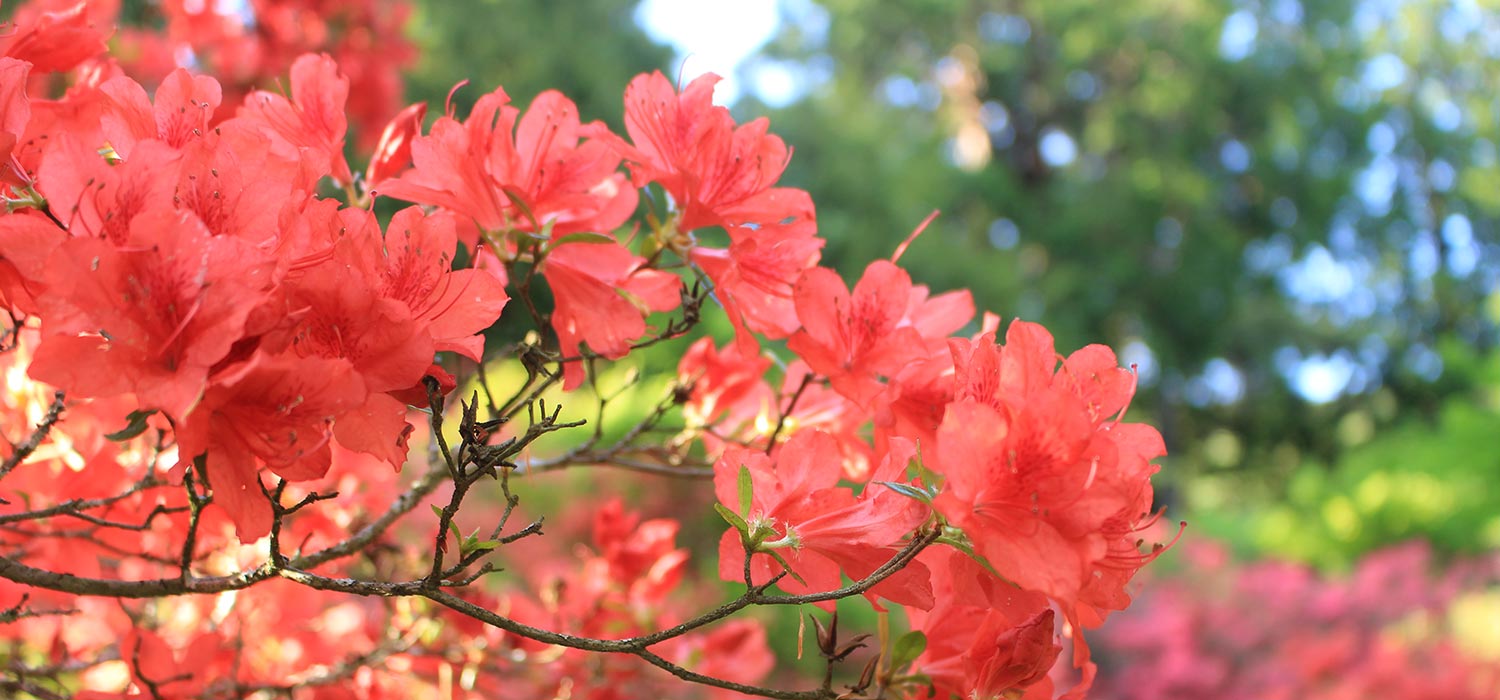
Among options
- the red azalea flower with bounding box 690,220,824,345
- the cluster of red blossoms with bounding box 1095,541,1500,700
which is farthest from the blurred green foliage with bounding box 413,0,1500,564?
the red azalea flower with bounding box 690,220,824,345

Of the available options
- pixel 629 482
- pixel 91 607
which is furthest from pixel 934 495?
pixel 629 482

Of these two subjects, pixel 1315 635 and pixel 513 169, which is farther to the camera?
pixel 1315 635

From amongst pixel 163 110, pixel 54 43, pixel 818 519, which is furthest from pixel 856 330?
pixel 54 43

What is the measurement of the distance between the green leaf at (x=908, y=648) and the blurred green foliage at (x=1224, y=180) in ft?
38.4

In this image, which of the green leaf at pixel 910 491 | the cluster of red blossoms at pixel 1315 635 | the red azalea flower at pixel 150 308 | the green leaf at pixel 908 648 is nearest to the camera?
the red azalea flower at pixel 150 308

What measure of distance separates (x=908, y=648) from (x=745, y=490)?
7.1 inches

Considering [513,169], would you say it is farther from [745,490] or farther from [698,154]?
[745,490]

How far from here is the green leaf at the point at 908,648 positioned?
747mm

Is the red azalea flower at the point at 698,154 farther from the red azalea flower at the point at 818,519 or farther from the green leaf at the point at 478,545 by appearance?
the green leaf at the point at 478,545

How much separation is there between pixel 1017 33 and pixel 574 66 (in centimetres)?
1079

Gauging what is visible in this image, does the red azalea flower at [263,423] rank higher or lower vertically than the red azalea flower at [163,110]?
lower

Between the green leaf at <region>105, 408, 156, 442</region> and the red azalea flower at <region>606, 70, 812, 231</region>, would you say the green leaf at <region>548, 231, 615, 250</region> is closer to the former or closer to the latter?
the red azalea flower at <region>606, 70, 812, 231</region>

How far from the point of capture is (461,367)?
0.85 metres

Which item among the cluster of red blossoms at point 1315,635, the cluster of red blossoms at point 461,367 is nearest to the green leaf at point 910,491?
the cluster of red blossoms at point 461,367
